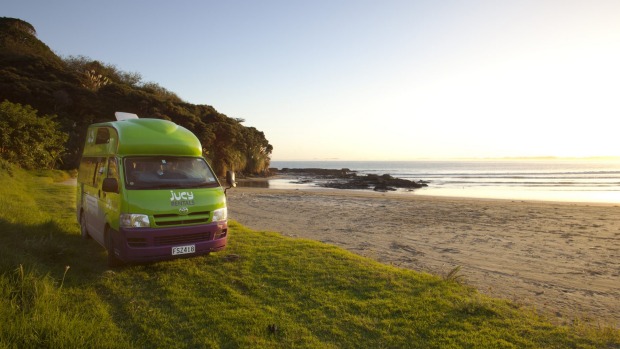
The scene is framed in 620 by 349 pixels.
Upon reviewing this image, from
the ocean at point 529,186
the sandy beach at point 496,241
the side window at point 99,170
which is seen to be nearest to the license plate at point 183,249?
the side window at point 99,170

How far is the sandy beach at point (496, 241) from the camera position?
A: 7336 millimetres

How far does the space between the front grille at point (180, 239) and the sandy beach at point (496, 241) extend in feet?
16.2

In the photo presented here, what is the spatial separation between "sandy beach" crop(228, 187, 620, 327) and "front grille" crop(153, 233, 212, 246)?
4.93 m

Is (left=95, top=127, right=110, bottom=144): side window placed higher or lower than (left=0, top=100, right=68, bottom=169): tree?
lower

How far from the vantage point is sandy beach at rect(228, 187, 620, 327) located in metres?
7.34

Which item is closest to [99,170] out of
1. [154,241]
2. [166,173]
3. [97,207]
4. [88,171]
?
[97,207]

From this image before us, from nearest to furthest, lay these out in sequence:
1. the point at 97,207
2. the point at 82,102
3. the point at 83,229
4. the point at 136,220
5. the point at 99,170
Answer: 1. the point at 136,220
2. the point at 97,207
3. the point at 99,170
4. the point at 83,229
5. the point at 82,102

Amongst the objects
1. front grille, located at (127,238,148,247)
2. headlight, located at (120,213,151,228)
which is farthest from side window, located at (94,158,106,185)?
front grille, located at (127,238,148,247)

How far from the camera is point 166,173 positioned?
7285 mm

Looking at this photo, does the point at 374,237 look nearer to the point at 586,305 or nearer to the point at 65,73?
the point at 586,305

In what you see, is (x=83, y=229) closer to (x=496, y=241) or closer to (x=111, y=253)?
(x=111, y=253)

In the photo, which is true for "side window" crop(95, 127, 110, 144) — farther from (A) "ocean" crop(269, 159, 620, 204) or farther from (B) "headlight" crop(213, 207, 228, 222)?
(A) "ocean" crop(269, 159, 620, 204)

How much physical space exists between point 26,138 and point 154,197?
22560mm

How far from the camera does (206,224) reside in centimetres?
693
